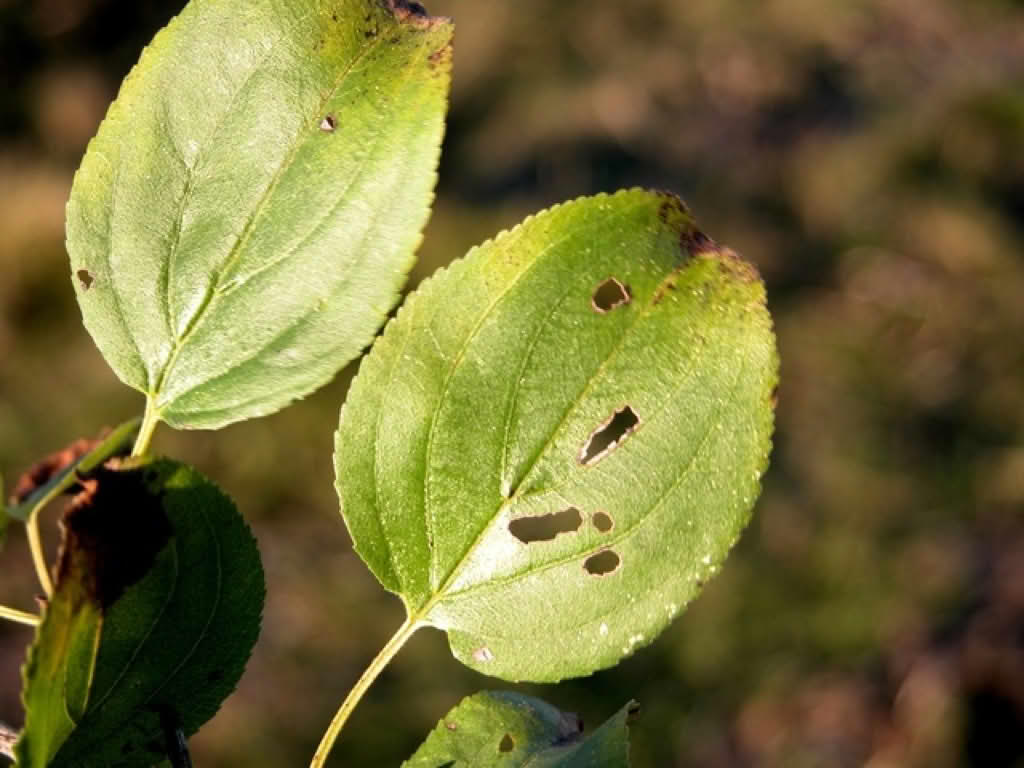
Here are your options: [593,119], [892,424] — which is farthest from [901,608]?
[593,119]

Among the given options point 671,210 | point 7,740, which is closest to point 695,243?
point 671,210

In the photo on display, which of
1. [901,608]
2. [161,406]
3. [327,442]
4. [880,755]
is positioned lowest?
[880,755]

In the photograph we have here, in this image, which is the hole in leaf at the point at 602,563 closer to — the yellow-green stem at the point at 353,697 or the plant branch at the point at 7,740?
the yellow-green stem at the point at 353,697

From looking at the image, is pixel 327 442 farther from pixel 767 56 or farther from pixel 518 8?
pixel 767 56

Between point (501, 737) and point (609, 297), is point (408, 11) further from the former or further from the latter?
point (501, 737)

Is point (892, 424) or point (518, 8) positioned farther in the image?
point (518, 8)

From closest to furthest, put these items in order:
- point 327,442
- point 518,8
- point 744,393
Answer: point 744,393 → point 327,442 → point 518,8

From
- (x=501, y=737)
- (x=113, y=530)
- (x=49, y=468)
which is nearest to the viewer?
(x=113, y=530)
